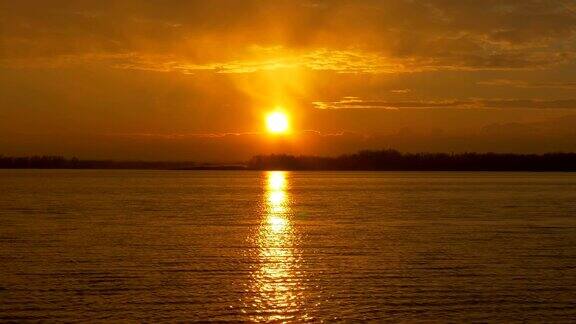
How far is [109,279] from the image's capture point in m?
26.2

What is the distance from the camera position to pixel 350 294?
23.5 m

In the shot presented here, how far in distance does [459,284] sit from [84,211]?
46081mm

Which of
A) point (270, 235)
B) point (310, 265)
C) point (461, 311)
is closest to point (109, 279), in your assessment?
point (310, 265)

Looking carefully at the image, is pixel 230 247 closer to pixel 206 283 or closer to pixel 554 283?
pixel 206 283

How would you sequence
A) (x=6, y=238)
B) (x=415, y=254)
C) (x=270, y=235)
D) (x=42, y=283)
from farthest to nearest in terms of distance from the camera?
(x=270, y=235) → (x=6, y=238) → (x=415, y=254) → (x=42, y=283)

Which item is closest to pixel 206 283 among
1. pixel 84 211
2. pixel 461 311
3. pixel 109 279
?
pixel 109 279

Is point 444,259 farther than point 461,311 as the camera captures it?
Yes

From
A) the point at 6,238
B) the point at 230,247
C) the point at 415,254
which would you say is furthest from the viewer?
the point at 6,238

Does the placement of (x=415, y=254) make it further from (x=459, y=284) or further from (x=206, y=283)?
(x=206, y=283)

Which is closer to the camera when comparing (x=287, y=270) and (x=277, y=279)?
(x=277, y=279)

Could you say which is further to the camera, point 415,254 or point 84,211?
point 84,211

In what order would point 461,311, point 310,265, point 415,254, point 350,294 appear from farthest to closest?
1. point 415,254
2. point 310,265
3. point 350,294
4. point 461,311

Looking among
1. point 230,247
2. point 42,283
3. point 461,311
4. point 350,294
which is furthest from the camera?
point 230,247

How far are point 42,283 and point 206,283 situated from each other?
6.25 metres
